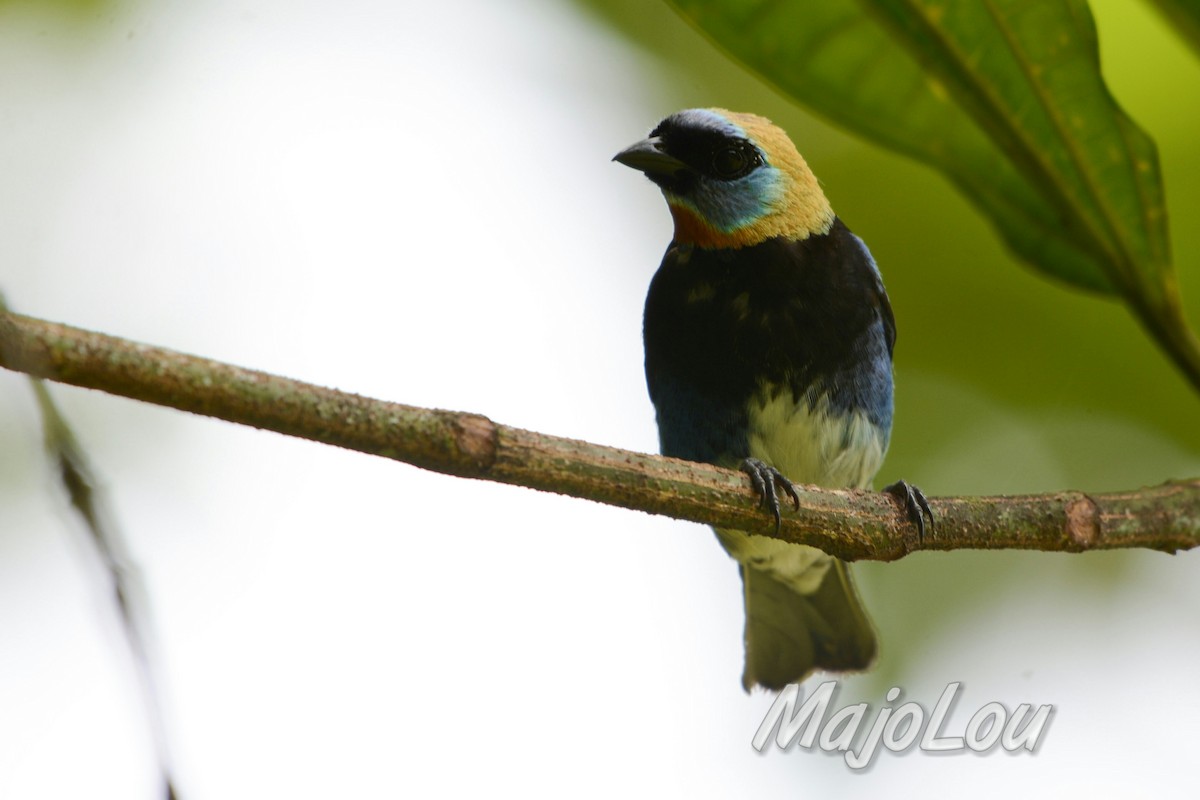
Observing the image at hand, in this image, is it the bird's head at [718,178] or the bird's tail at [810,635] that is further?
the bird's tail at [810,635]

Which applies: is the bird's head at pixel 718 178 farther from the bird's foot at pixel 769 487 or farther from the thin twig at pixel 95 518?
the thin twig at pixel 95 518

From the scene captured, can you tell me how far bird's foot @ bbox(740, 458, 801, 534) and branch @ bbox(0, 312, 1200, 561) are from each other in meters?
0.02

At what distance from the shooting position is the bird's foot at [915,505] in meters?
2.39

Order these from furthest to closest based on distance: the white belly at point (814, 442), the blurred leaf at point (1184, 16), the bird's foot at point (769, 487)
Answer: the white belly at point (814, 442) < the bird's foot at point (769, 487) < the blurred leaf at point (1184, 16)

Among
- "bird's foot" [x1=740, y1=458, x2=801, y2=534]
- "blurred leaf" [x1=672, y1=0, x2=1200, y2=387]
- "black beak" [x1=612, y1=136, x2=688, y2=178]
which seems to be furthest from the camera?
"black beak" [x1=612, y1=136, x2=688, y2=178]

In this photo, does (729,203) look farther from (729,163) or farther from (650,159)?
(650,159)

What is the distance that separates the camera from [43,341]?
1.34 m

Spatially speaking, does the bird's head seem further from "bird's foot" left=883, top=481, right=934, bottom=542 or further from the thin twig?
the thin twig

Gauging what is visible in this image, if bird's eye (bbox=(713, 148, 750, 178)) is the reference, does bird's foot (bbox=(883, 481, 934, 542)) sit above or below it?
below

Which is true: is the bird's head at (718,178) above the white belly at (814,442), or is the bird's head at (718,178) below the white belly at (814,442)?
above

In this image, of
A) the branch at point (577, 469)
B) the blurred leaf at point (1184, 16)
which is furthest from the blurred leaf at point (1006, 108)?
the branch at point (577, 469)

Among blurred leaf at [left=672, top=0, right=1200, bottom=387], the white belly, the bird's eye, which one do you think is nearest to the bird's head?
the bird's eye

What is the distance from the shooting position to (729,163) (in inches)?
138

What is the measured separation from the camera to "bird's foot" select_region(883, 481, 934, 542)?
239 centimetres
